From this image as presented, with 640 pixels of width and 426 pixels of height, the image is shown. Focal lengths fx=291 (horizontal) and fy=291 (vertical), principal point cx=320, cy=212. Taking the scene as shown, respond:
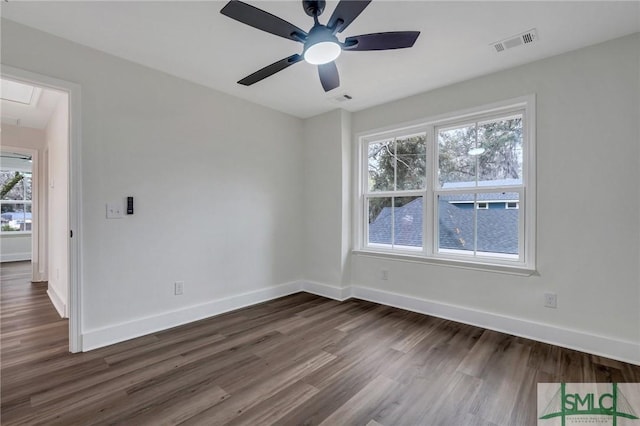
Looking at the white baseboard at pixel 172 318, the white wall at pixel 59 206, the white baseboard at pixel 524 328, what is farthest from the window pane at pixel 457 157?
the white wall at pixel 59 206

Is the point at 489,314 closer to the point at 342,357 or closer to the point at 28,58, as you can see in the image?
the point at 342,357

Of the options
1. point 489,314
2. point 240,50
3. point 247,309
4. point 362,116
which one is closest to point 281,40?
point 240,50

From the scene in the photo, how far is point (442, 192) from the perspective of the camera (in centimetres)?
337

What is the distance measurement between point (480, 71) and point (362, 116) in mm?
1510

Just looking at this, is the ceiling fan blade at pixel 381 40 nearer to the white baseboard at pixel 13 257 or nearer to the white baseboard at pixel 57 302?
the white baseboard at pixel 57 302

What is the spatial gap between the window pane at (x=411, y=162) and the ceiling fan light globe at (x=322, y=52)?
2.01 meters

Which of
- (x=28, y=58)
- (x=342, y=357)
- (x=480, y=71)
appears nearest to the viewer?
(x=28, y=58)

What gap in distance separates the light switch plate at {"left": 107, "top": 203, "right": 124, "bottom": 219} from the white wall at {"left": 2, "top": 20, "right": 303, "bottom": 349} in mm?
42

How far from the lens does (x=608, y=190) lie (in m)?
2.39

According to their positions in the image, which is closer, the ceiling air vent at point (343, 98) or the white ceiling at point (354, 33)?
the white ceiling at point (354, 33)

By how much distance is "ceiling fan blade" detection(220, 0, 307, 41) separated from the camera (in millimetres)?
1545

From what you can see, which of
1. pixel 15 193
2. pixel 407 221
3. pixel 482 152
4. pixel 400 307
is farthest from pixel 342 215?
pixel 15 193

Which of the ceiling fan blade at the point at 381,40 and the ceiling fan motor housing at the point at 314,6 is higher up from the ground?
the ceiling fan motor housing at the point at 314,6

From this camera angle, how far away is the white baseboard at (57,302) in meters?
3.26
